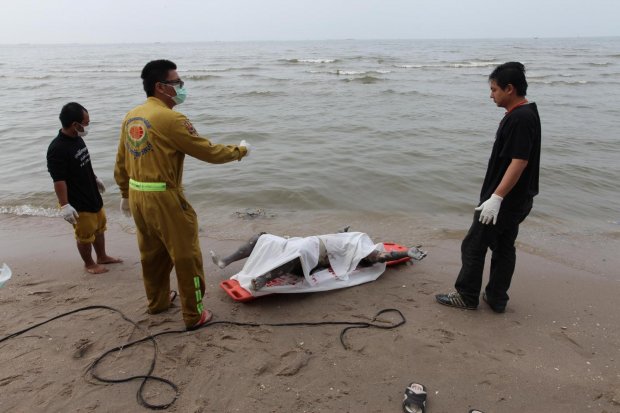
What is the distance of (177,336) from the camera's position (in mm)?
3465

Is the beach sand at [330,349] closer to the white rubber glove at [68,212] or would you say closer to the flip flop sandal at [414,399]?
the flip flop sandal at [414,399]

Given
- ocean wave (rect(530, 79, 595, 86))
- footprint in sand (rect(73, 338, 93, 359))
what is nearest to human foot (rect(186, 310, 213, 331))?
footprint in sand (rect(73, 338, 93, 359))

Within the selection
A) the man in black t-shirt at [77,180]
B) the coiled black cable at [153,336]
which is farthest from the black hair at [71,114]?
the coiled black cable at [153,336]

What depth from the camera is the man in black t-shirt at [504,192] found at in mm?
3164

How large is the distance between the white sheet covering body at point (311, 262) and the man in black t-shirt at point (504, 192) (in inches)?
35.1

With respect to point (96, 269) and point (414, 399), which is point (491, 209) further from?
point (96, 269)

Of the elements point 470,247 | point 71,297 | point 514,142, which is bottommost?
point 71,297

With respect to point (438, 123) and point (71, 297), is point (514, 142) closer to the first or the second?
point (71, 297)

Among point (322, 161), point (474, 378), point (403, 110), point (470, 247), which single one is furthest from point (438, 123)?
point (474, 378)

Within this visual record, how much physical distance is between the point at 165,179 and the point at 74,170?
5.68 ft

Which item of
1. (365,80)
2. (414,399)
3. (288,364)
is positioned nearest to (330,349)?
(288,364)

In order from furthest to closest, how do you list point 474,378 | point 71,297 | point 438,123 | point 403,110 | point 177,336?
point 403,110 < point 438,123 < point 71,297 < point 177,336 < point 474,378

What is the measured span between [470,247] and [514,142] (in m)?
0.97

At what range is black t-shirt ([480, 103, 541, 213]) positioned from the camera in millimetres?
3129
